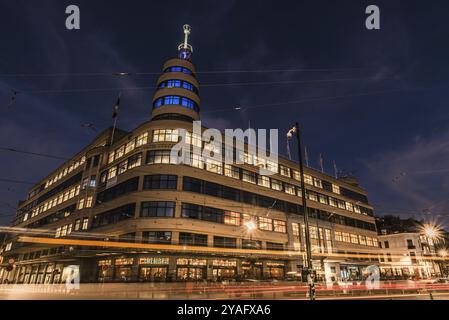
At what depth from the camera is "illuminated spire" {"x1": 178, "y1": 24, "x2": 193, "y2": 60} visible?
57.5 metres

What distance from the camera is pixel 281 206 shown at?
52.8 meters

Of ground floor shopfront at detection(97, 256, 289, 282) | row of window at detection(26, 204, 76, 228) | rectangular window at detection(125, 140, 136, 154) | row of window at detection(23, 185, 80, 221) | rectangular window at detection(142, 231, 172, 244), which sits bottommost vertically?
ground floor shopfront at detection(97, 256, 289, 282)

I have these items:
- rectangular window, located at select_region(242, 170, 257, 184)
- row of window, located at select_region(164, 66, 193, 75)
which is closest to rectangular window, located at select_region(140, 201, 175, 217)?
rectangular window, located at select_region(242, 170, 257, 184)

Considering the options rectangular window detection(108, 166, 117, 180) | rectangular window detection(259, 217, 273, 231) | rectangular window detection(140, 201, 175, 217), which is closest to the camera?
rectangular window detection(140, 201, 175, 217)

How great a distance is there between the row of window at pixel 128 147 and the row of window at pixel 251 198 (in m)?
9.51

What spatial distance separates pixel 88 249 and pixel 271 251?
26.6 metres

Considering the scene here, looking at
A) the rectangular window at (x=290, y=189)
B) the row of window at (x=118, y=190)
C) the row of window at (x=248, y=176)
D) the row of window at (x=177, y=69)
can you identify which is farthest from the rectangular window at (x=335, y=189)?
the row of window at (x=118, y=190)

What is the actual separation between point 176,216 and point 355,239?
45.8 meters

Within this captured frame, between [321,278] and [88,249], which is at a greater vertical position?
[88,249]

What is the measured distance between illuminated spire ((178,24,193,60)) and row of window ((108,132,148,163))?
20.4 metres

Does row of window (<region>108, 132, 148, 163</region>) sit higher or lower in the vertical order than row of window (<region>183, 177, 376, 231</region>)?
higher

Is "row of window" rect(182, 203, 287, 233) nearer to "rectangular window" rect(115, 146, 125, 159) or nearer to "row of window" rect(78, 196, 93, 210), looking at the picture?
"rectangular window" rect(115, 146, 125, 159)
